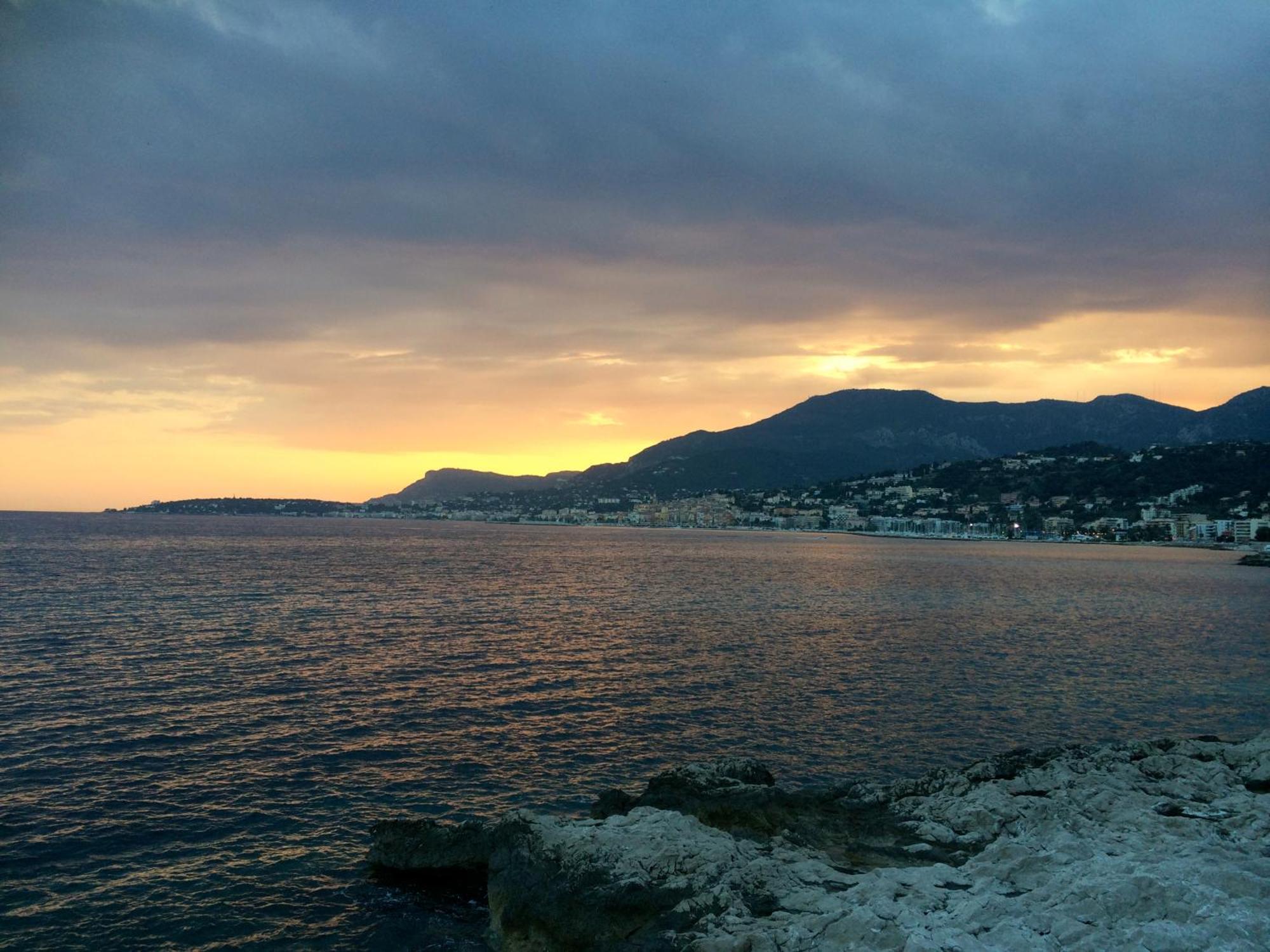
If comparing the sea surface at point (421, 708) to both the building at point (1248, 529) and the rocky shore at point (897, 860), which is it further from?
the building at point (1248, 529)

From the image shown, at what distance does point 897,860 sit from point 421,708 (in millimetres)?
20522

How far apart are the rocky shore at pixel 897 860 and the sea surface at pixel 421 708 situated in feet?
7.21

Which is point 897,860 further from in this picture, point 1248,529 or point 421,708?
point 1248,529

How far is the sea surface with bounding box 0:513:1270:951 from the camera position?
661 inches

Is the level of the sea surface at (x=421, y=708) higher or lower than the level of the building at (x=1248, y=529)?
higher

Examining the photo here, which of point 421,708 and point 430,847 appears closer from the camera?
point 430,847

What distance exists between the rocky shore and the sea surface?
2196 mm

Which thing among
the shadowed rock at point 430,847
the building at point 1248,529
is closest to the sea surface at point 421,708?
the shadowed rock at point 430,847

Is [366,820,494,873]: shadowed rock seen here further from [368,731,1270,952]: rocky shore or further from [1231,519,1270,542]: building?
[1231,519,1270,542]: building

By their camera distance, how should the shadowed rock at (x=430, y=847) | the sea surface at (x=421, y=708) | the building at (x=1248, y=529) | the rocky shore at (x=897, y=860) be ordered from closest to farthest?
the rocky shore at (x=897, y=860) → the sea surface at (x=421, y=708) → the shadowed rock at (x=430, y=847) → the building at (x=1248, y=529)

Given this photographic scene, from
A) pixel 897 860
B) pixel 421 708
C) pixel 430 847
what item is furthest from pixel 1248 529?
pixel 430 847

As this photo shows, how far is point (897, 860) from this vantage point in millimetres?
15742

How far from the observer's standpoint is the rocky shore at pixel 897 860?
11.8 m

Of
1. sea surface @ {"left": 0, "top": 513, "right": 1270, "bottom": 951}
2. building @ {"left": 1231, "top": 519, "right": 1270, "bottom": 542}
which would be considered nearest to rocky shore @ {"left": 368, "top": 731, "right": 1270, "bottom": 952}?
sea surface @ {"left": 0, "top": 513, "right": 1270, "bottom": 951}
